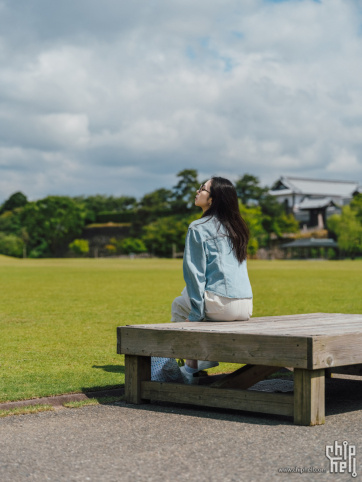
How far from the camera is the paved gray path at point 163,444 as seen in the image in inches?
113

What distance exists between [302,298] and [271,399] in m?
11.7

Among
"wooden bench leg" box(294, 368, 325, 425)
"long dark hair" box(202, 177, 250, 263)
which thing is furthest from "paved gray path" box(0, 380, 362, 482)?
"long dark hair" box(202, 177, 250, 263)

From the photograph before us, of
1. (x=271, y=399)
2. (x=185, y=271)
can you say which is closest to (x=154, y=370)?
(x=185, y=271)

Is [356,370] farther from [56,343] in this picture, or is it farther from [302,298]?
[302,298]

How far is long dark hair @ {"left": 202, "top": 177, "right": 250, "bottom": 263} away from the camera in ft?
15.8

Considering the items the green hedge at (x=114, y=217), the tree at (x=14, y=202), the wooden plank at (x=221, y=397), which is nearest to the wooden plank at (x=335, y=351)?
the wooden plank at (x=221, y=397)

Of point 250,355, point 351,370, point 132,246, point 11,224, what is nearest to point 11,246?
point 11,224

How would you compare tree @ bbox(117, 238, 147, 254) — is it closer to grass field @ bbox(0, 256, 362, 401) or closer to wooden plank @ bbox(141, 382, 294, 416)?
grass field @ bbox(0, 256, 362, 401)

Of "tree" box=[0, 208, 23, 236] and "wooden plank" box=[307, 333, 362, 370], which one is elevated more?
"tree" box=[0, 208, 23, 236]

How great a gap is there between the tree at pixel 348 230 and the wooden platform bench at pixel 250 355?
6892cm

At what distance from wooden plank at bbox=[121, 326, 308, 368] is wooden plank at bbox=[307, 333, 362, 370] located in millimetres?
64

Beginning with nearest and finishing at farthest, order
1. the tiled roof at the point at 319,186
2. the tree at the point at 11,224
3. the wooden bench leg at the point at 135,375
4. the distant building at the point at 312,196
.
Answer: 1. the wooden bench leg at the point at 135,375
2. the distant building at the point at 312,196
3. the tiled roof at the point at 319,186
4. the tree at the point at 11,224

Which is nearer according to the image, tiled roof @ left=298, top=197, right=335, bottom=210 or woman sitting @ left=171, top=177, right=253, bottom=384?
woman sitting @ left=171, top=177, right=253, bottom=384

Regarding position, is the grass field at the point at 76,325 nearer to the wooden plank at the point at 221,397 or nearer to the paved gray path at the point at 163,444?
the wooden plank at the point at 221,397
